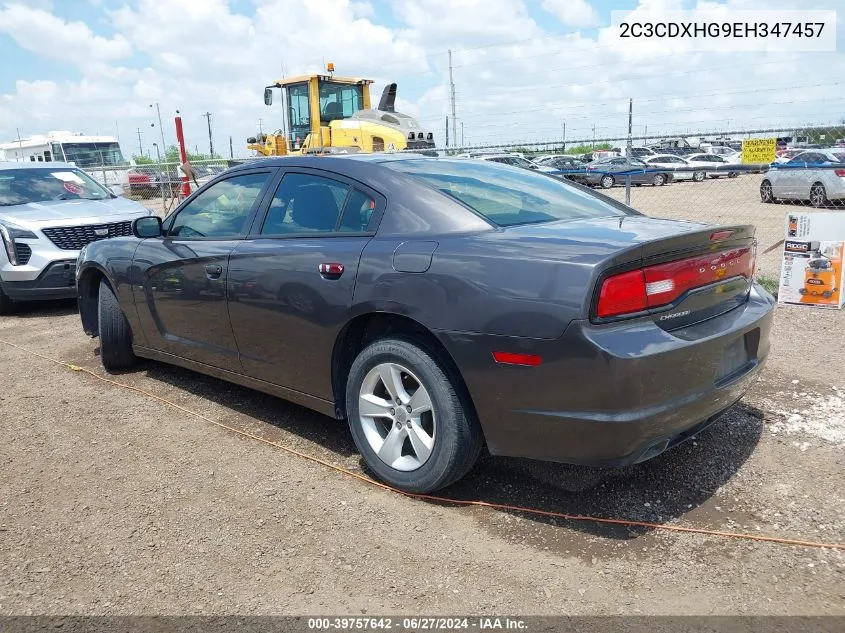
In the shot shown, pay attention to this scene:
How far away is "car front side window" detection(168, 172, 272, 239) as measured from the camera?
399cm

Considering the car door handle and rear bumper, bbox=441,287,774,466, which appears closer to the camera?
rear bumper, bbox=441,287,774,466

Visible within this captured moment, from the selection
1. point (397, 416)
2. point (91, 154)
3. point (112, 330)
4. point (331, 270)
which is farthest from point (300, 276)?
point (91, 154)

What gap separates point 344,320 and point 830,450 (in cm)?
251

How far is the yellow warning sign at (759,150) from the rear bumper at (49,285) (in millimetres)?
7810

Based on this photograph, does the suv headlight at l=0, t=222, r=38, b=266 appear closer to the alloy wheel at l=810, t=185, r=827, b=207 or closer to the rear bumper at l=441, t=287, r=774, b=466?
the rear bumper at l=441, t=287, r=774, b=466

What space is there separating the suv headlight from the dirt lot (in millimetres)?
3596

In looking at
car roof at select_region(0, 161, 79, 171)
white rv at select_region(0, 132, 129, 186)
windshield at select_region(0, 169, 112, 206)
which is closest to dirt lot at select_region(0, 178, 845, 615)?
windshield at select_region(0, 169, 112, 206)

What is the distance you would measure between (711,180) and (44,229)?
26335 millimetres

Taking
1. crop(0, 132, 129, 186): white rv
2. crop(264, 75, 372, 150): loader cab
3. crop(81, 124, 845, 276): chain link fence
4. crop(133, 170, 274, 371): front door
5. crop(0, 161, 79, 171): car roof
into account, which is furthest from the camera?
crop(0, 132, 129, 186): white rv

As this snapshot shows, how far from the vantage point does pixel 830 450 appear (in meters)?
3.48

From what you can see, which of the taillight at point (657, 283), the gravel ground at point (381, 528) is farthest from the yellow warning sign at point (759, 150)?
the taillight at point (657, 283)

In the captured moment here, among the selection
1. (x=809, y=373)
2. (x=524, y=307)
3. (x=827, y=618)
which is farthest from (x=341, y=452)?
(x=809, y=373)

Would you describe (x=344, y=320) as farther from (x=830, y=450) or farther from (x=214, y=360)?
(x=830, y=450)

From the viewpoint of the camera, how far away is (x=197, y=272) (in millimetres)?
4070
